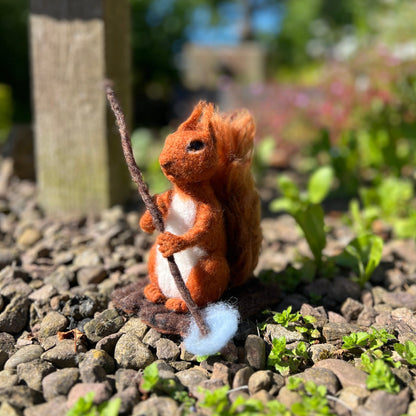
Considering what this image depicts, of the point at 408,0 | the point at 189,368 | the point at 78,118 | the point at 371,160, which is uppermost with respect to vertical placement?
the point at 408,0

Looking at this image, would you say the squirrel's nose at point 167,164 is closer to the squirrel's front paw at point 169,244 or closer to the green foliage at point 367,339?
the squirrel's front paw at point 169,244

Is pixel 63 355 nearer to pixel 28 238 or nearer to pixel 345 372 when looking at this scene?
pixel 345 372

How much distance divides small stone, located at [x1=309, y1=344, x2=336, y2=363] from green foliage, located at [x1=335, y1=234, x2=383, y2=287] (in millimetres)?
573

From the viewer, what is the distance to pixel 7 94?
18.2 ft

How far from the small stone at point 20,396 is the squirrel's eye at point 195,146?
0.91 metres

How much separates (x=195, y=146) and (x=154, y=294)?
589 mm

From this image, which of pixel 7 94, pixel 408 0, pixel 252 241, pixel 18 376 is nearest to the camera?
pixel 18 376

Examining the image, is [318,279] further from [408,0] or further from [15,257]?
[408,0]

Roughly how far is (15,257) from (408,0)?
9.50 metres

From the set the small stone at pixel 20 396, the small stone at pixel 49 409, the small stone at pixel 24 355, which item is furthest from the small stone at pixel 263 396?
the small stone at pixel 24 355

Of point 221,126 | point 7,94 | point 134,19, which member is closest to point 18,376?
point 221,126

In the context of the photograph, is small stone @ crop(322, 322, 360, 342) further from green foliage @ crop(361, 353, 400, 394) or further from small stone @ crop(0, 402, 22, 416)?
small stone @ crop(0, 402, 22, 416)

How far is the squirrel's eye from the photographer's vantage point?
62.9 inches

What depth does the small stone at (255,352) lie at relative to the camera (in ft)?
5.19
